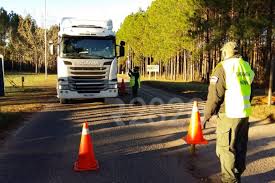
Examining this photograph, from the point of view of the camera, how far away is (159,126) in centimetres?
1230

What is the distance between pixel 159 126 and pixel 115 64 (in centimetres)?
A: 640

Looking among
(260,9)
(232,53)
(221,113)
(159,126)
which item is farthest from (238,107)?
(260,9)

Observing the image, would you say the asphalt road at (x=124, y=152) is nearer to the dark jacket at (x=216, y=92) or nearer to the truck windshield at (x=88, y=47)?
the dark jacket at (x=216, y=92)

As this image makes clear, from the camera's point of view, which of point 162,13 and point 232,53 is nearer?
point 232,53

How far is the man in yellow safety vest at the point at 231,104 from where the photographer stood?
5586 mm

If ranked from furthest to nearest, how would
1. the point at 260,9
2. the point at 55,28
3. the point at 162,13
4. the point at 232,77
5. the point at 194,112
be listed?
1. the point at 55,28
2. the point at 162,13
3. the point at 260,9
4. the point at 194,112
5. the point at 232,77

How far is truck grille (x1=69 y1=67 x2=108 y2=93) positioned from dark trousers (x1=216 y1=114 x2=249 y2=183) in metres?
12.5

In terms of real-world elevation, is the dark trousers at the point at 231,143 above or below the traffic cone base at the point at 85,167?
above

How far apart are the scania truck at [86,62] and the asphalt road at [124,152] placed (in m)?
3.61

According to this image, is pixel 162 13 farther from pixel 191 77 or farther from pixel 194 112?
pixel 194 112

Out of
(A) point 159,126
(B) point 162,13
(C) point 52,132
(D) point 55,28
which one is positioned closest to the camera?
(C) point 52,132

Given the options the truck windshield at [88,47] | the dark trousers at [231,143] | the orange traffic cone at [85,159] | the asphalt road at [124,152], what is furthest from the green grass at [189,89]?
the dark trousers at [231,143]

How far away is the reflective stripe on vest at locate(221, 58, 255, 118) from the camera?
5.56 metres

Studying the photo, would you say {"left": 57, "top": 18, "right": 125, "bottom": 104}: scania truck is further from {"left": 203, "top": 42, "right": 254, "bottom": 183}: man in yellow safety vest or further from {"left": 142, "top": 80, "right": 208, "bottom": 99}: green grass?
{"left": 203, "top": 42, "right": 254, "bottom": 183}: man in yellow safety vest
